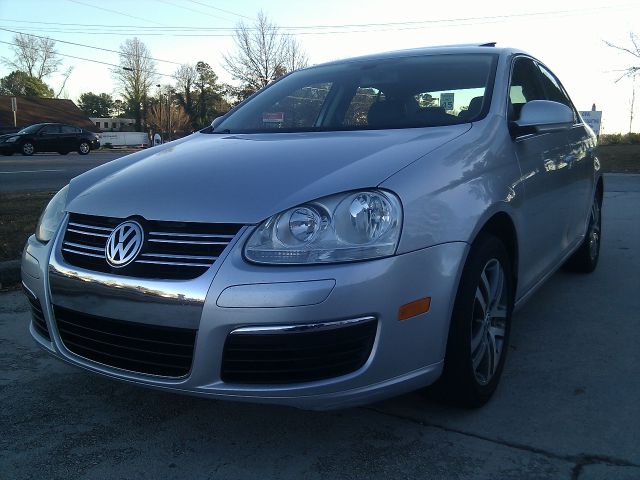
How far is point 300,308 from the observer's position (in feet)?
6.41

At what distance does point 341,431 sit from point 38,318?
137 centimetres

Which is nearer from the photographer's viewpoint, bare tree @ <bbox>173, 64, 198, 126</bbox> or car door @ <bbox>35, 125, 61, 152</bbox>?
car door @ <bbox>35, 125, 61, 152</bbox>

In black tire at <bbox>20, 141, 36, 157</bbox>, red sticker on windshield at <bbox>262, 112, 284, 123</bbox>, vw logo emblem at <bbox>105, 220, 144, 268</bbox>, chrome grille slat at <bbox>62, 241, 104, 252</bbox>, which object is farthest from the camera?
black tire at <bbox>20, 141, 36, 157</bbox>

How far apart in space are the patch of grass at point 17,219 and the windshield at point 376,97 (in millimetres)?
2904

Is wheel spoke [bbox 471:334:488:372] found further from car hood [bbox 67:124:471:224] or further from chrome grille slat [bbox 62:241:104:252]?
chrome grille slat [bbox 62:241:104:252]

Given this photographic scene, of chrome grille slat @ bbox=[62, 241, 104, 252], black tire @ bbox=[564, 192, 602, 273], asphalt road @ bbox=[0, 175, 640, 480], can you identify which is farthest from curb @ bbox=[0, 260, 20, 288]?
black tire @ bbox=[564, 192, 602, 273]

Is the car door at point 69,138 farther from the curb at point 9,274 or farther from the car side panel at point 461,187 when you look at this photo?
the car side panel at point 461,187

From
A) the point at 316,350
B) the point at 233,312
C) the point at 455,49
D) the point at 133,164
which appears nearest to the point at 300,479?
the point at 316,350

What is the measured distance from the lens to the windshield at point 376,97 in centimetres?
309

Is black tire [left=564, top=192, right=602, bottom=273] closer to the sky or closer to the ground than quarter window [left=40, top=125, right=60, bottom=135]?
closer to the ground

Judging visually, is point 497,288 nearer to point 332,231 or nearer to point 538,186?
point 538,186

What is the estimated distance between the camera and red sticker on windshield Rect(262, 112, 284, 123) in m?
3.46

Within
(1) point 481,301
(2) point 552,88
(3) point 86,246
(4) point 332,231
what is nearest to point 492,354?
(1) point 481,301

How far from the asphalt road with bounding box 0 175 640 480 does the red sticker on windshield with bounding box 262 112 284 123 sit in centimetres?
159
